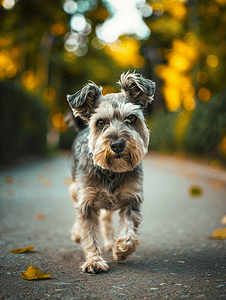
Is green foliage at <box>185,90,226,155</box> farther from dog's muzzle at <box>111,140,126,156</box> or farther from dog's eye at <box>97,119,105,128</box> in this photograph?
dog's muzzle at <box>111,140,126,156</box>

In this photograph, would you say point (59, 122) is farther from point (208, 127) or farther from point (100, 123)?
point (100, 123)

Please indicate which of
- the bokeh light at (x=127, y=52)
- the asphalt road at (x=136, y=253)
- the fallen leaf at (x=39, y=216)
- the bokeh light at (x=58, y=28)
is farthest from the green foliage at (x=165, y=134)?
the fallen leaf at (x=39, y=216)

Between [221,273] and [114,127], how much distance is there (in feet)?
5.93

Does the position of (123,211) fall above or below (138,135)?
below

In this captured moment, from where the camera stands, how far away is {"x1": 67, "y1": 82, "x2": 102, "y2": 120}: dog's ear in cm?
374

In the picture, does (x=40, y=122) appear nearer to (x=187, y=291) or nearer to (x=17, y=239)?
(x=17, y=239)

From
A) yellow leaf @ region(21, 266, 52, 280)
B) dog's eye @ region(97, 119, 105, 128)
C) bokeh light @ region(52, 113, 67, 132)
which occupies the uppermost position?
dog's eye @ region(97, 119, 105, 128)

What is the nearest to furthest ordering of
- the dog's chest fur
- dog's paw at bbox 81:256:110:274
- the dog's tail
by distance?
dog's paw at bbox 81:256:110:274 < the dog's chest fur < the dog's tail

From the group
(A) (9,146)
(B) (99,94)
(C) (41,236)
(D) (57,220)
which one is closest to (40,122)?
(A) (9,146)

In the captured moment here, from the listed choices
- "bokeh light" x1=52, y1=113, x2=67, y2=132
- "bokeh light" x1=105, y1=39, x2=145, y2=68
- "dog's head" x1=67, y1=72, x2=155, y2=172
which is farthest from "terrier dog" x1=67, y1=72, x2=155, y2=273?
"bokeh light" x1=52, y1=113, x2=67, y2=132

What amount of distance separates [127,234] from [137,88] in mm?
1677

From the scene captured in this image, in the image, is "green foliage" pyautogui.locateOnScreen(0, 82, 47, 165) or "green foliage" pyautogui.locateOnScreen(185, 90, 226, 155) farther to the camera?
"green foliage" pyautogui.locateOnScreen(0, 82, 47, 165)

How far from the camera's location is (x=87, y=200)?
382 centimetres

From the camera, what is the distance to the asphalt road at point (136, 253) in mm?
2830
